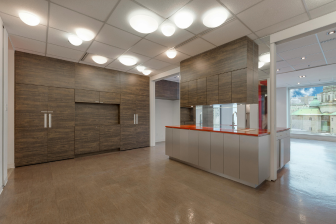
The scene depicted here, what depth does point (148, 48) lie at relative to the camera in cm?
398

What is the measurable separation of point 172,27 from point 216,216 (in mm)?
3173

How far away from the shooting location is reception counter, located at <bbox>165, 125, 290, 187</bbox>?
9.31ft

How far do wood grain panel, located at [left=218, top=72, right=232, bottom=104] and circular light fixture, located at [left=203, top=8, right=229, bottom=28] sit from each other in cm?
134

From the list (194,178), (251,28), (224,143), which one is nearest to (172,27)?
(251,28)

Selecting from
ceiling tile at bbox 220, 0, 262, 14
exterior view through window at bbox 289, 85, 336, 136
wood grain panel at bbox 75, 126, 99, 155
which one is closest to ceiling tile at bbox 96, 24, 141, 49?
ceiling tile at bbox 220, 0, 262, 14

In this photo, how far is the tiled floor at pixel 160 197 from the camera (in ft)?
6.64

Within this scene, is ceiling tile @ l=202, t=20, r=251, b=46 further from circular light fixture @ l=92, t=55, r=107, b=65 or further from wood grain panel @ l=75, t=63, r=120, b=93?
wood grain panel @ l=75, t=63, r=120, b=93

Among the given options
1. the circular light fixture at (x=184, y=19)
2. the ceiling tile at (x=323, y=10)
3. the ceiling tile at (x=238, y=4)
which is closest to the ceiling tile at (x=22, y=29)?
the circular light fixture at (x=184, y=19)

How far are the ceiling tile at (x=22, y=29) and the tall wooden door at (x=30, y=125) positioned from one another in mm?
1561

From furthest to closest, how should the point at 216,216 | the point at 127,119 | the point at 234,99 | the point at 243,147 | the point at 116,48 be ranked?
the point at 127,119, the point at 116,48, the point at 234,99, the point at 243,147, the point at 216,216

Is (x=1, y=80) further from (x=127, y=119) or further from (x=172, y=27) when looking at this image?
(x=127, y=119)

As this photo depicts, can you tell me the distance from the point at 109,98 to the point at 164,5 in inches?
161

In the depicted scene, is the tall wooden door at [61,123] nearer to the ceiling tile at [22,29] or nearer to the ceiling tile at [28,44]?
the ceiling tile at [28,44]

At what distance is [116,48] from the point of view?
157 inches
